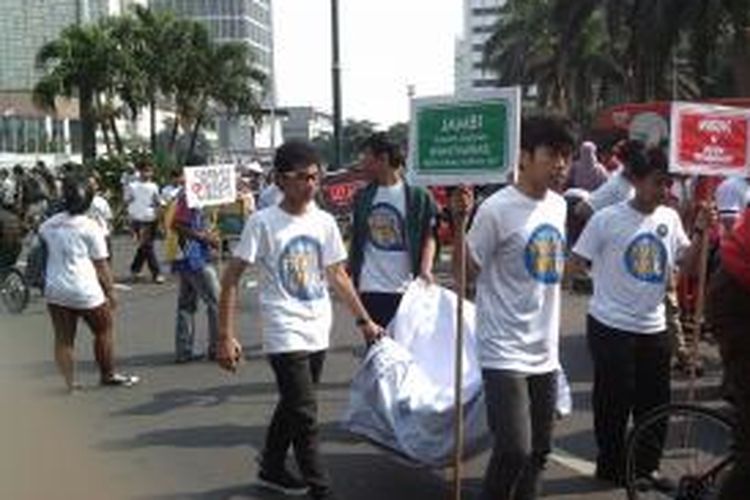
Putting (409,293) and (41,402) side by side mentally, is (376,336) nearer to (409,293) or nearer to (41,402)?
(409,293)

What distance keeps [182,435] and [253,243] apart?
98.4 inches

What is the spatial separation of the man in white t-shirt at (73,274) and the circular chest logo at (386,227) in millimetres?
2678

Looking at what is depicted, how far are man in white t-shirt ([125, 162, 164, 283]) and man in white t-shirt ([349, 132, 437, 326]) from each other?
12275 mm

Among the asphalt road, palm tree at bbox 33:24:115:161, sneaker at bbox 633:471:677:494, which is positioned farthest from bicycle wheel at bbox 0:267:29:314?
palm tree at bbox 33:24:115:161

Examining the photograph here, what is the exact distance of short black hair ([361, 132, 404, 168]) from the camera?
8898mm

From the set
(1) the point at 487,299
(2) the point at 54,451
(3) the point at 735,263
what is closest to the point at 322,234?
(1) the point at 487,299

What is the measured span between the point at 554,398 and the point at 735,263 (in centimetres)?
135

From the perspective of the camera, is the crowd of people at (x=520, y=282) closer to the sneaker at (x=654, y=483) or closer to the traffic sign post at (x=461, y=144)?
the sneaker at (x=654, y=483)

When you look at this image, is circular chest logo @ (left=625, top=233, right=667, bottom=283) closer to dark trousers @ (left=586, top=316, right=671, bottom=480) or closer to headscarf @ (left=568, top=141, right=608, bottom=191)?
dark trousers @ (left=586, top=316, right=671, bottom=480)

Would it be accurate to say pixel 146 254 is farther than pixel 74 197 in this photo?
Yes

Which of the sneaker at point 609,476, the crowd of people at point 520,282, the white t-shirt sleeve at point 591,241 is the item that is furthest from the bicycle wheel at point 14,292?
the white t-shirt sleeve at point 591,241

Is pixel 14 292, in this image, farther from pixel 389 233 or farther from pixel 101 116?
pixel 101 116

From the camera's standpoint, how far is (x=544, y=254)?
611 centimetres

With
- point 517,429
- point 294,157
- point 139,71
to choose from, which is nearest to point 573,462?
point 517,429
